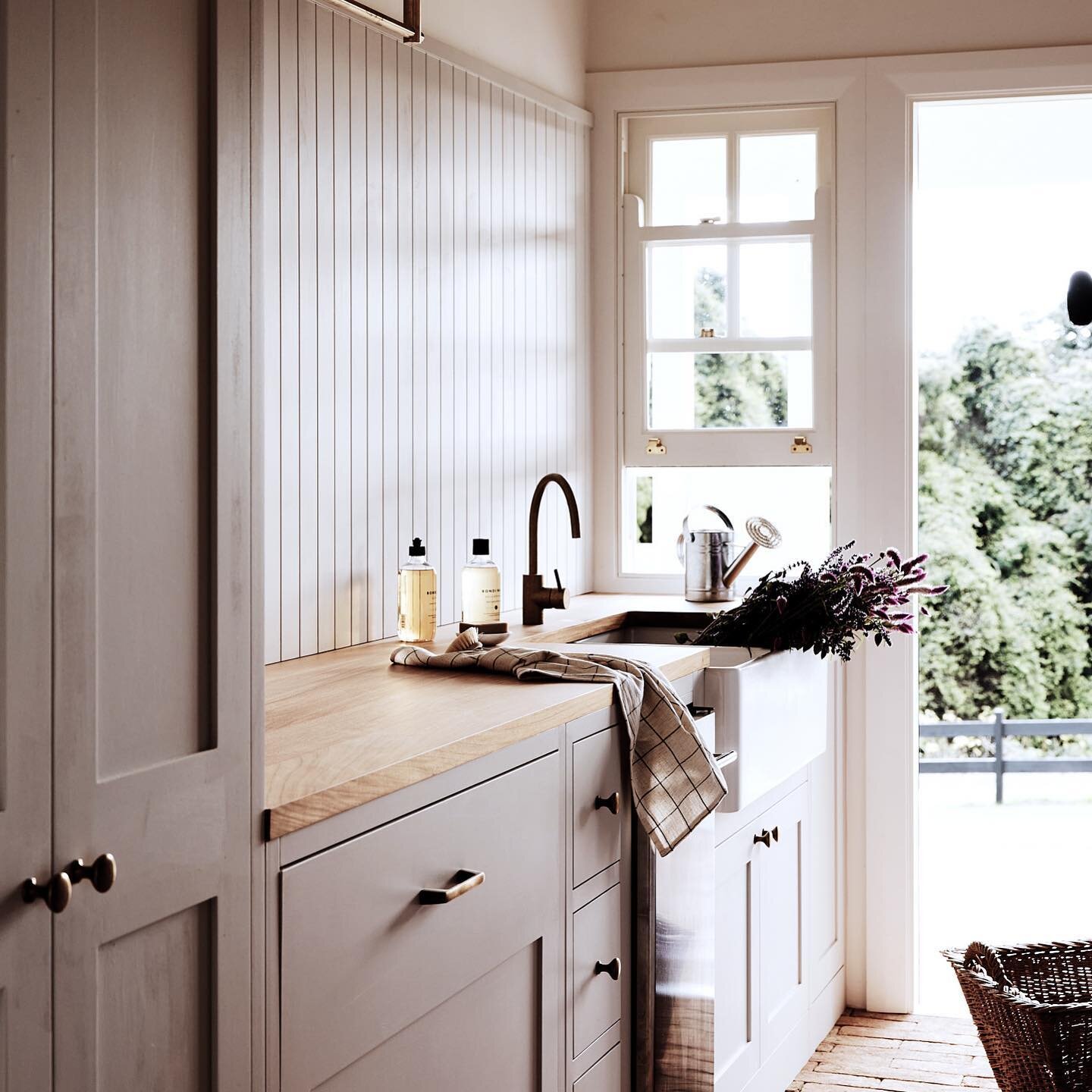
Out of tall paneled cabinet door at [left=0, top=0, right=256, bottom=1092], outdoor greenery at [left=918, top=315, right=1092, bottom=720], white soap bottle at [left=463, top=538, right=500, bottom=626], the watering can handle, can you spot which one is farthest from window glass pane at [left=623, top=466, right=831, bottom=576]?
outdoor greenery at [left=918, top=315, right=1092, bottom=720]

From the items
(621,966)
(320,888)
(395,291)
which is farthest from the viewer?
(395,291)

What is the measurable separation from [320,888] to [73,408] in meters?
0.52

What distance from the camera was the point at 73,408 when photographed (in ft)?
3.00

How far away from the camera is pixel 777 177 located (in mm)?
3438

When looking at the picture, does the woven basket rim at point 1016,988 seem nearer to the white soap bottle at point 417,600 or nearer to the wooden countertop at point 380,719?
the wooden countertop at point 380,719

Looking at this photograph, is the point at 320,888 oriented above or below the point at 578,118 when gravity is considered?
below

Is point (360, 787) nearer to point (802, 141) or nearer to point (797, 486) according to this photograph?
point (797, 486)

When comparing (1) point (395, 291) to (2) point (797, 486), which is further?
(2) point (797, 486)

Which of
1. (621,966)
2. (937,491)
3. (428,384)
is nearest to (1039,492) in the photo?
(937,491)

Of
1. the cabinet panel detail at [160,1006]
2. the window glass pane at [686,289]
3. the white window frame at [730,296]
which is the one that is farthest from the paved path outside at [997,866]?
the cabinet panel detail at [160,1006]

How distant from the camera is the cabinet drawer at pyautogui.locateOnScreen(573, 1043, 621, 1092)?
5.92 ft

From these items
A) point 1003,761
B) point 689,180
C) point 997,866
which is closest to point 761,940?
point 689,180

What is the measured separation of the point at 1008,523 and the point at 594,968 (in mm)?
8178

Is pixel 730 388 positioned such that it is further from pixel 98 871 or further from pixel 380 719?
pixel 98 871
